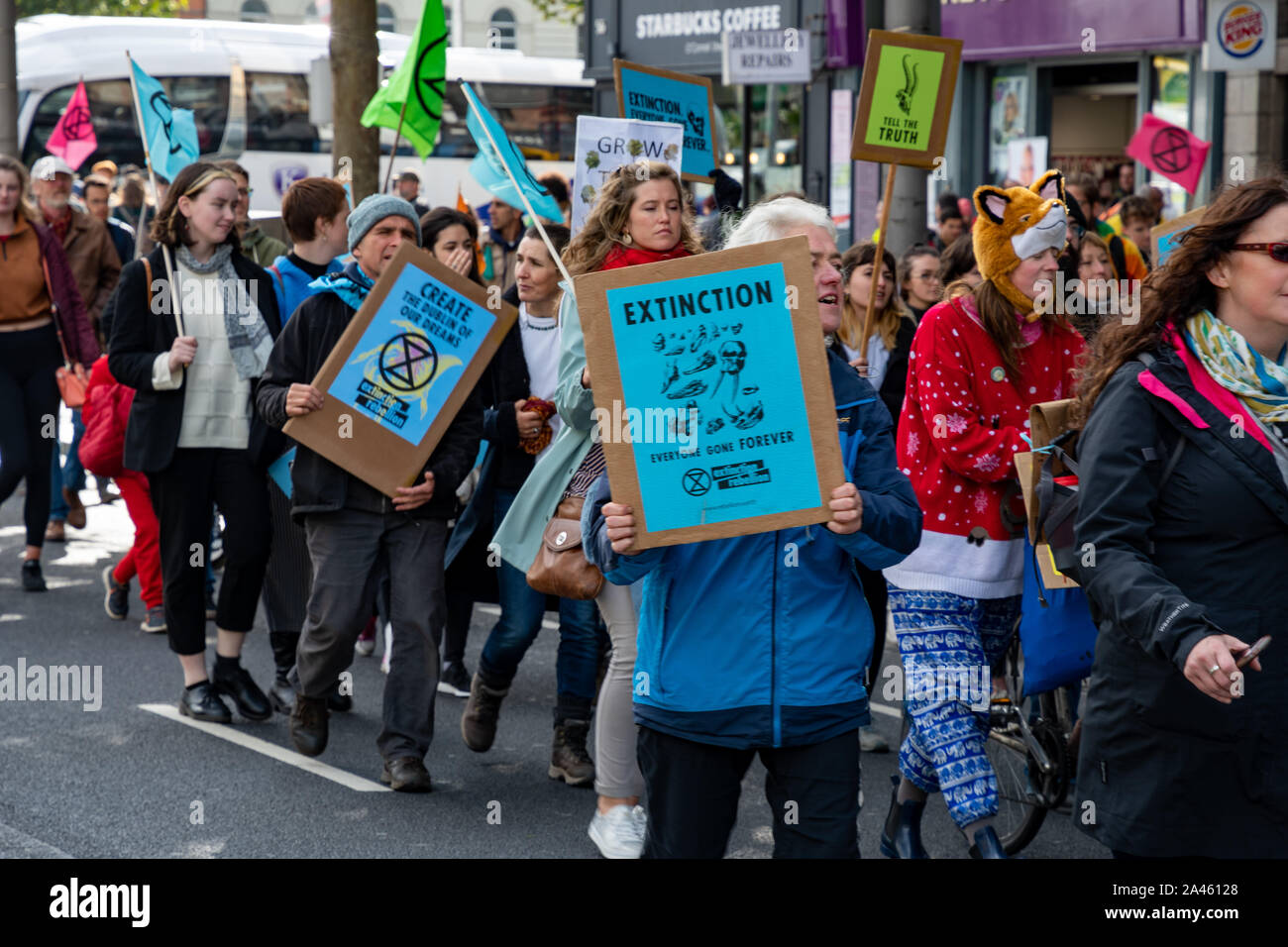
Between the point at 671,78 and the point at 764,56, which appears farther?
the point at 764,56

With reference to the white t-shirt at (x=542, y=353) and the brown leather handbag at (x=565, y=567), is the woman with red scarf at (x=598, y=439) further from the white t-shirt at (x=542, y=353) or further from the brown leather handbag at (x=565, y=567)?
the white t-shirt at (x=542, y=353)

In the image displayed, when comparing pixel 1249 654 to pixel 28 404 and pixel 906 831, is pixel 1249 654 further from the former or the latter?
pixel 28 404

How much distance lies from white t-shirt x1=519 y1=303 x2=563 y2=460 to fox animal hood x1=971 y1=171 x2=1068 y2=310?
195cm

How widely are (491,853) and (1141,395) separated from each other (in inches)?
112

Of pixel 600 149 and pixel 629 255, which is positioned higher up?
pixel 600 149

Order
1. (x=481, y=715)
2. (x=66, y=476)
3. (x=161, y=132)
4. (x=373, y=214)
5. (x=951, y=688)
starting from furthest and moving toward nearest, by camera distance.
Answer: (x=66, y=476), (x=161, y=132), (x=481, y=715), (x=373, y=214), (x=951, y=688)

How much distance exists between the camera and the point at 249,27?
2683 cm

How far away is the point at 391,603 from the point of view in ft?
19.4

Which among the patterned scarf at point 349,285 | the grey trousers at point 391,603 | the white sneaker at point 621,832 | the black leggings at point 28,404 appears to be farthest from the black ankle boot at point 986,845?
the black leggings at point 28,404

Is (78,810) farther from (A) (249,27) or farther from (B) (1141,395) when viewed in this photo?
(A) (249,27)

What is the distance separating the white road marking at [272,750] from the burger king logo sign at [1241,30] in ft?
27.2

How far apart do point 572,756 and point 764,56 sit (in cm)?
637

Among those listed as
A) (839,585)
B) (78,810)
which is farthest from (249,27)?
(839,585)

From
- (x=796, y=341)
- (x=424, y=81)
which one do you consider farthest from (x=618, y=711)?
(x=424, y=81)
